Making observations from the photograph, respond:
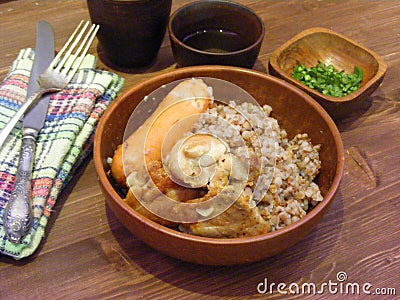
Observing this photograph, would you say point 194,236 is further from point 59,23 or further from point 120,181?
point 59,23

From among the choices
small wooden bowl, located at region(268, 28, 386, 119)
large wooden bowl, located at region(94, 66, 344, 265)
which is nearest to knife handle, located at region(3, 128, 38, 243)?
large wooden bowl, located at region(94, 66, 344, 265)

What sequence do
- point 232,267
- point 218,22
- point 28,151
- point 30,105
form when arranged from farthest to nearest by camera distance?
point 218,22 → point 30,105 → point 28,151 → point 232,267

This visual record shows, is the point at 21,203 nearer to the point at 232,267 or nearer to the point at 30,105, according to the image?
the point at 30,105

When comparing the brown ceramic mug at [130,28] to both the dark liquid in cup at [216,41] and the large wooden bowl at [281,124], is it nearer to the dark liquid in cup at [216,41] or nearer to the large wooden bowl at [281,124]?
the dark liquid in cup at [216,41]

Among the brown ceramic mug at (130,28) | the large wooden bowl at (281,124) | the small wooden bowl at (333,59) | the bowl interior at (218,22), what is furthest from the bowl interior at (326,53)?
the brown ceramic mug at (130,28)

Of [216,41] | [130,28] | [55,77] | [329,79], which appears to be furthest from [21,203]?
[329,79]
